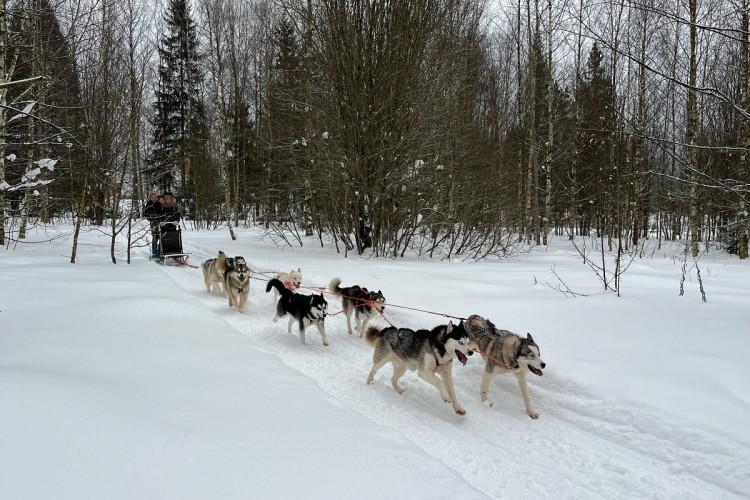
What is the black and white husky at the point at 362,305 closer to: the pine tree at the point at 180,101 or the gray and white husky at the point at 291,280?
the gray and white husky at the point at 291,280

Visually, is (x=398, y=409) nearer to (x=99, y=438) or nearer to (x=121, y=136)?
(x=99, y=438)

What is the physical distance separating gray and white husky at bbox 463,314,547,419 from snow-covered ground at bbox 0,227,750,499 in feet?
0.64

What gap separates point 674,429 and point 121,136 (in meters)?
11.7

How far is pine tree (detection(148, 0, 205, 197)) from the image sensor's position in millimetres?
26156

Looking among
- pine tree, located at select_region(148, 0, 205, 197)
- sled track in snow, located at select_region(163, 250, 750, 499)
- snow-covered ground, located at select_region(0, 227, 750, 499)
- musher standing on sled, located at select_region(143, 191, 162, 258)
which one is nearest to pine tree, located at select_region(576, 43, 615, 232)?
snow-covered ground, located at select_region(0, 227, 750, 499)

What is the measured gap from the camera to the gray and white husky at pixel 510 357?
147 inches

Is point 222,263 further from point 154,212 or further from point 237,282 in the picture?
point 154,212

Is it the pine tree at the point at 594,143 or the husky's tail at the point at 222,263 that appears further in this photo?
the pine tree at the point at 594,143

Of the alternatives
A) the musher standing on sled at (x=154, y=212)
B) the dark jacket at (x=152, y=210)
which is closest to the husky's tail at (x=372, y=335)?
the musher standing on sled at (x=154, y=212)

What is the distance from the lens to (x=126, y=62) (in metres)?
10.2

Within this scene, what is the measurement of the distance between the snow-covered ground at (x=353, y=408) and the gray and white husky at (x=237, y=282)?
2.56 ft

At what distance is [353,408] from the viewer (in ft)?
12.4

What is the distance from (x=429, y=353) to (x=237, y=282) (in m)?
4.08

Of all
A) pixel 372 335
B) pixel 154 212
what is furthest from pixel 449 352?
pixel 154 212
